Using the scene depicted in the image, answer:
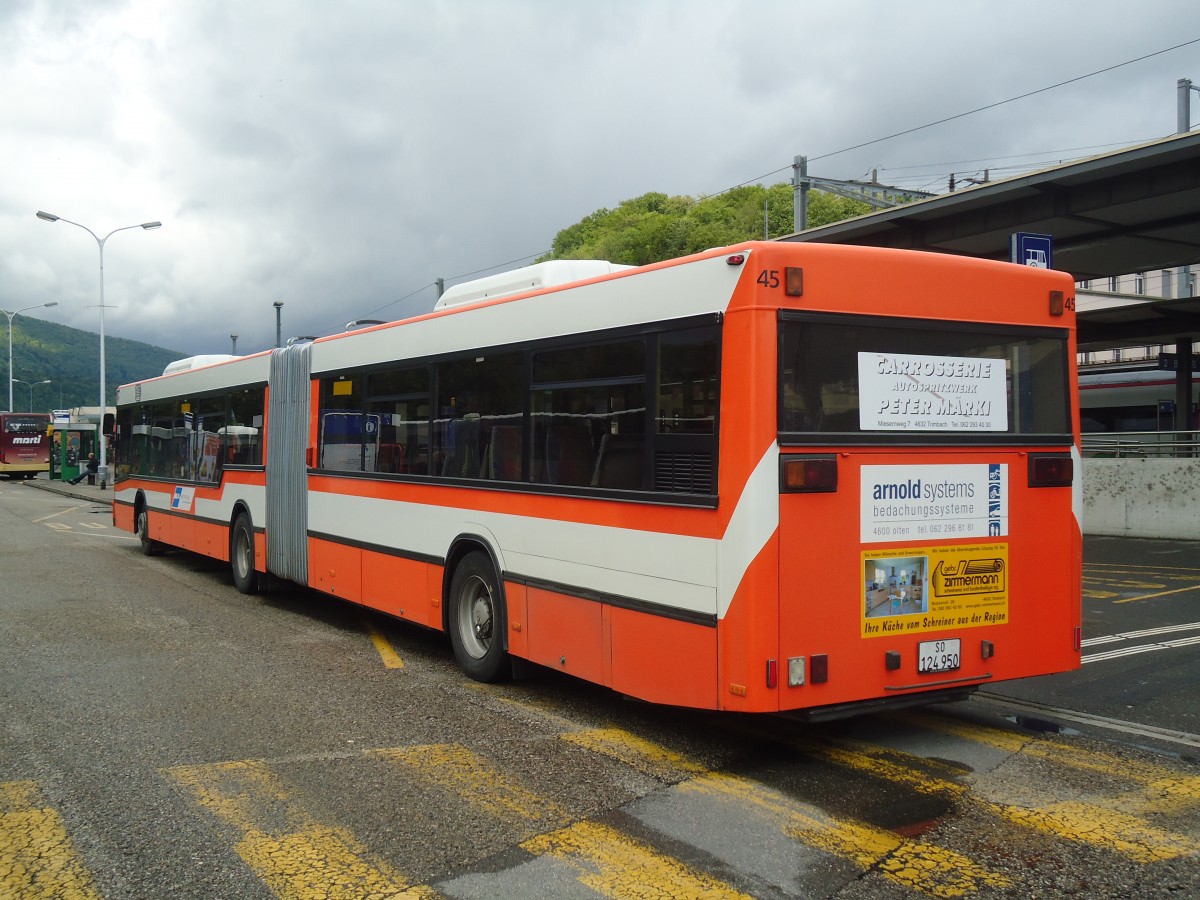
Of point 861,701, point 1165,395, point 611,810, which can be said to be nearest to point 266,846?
point 611,810

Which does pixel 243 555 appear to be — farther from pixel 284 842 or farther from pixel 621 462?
pixel 284 842

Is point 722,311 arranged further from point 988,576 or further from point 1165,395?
point 1165,395

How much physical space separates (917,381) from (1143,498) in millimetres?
17248

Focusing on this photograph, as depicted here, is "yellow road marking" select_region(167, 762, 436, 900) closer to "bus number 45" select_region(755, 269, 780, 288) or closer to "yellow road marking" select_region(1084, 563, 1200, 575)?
"bus number 45" select_region(755, 269, 780, 288)

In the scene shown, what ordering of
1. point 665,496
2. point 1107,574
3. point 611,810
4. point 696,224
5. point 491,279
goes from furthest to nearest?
point 696,224
point 1107,574
point 491,279
point 665,496
point 611,810

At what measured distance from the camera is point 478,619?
8031 millimetres

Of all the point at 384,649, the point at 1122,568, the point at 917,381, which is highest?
the point at 917,381

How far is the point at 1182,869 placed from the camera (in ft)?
14.2

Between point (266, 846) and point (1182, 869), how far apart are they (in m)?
3.92

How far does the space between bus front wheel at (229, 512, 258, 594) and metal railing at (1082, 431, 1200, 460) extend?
17033 millimetres

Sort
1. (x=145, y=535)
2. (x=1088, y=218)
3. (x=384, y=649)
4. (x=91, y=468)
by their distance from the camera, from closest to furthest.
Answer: (x=384, y=649)
(x=145, y=535)
(x=1088, y=218)
(x=91, y=468)

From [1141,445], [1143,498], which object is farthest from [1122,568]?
[1141,445]

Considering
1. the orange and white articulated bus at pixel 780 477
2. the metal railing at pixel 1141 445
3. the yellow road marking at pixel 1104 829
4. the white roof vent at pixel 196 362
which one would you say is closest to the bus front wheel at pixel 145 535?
the white roof vent at pixel 196 362

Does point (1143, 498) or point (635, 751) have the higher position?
point (1143, 498)
